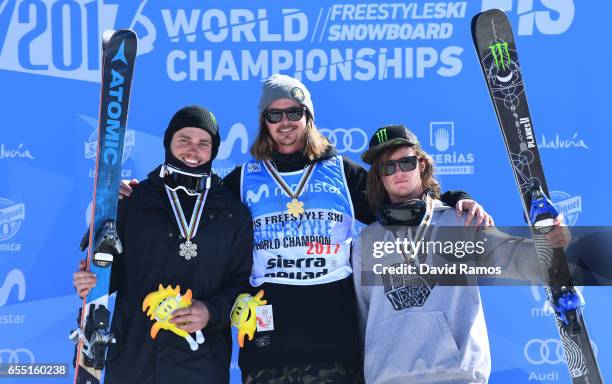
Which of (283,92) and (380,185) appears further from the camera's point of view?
(283,92)

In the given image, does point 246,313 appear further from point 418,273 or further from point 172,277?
point 418,273

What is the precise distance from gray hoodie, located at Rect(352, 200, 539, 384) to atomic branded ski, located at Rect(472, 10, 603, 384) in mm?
177

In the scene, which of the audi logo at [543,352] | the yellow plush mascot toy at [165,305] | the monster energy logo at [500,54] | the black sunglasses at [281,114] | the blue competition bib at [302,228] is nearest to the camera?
the yellow plush mascot toy at [165,305]

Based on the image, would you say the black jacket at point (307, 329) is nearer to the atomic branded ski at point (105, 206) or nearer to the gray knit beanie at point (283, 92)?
the atomic branded ski at point (105, 206)

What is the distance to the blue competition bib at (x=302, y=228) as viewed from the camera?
2646mm

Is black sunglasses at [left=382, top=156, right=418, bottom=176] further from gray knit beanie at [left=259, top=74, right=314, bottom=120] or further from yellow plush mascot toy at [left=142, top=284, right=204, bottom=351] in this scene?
yellow plush mascot toy at [left=142, top=284, right=204, bottom=351]

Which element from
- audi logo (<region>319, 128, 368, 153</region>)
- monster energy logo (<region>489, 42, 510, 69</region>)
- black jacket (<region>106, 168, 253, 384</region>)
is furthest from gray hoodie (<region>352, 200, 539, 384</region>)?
audi logo (<region>319, 128, 368, 153</region>)

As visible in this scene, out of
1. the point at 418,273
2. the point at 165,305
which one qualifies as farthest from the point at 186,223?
the point at 418,273

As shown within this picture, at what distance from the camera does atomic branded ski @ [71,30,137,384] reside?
2658 mm

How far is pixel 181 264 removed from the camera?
2625mm

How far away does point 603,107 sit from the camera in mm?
3838

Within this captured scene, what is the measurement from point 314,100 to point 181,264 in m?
1.56

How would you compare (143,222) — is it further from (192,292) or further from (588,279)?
(588,279)

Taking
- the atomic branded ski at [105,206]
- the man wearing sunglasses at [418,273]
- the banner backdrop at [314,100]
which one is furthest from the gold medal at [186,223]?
the banner backdrop at [314,100]
